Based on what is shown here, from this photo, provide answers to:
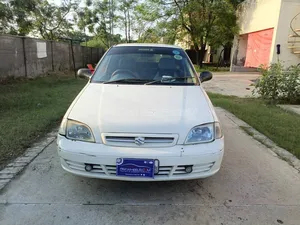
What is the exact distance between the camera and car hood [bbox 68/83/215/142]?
229 centimetres

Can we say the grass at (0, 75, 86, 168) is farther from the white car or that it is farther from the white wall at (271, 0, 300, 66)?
the white wall at (271, 0, 300, 66)

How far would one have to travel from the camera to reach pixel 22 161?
314 cm

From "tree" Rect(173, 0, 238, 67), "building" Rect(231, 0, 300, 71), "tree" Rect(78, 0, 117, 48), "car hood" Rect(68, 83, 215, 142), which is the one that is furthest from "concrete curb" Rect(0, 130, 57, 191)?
"tree" Rect(78, 0, 117, 48)

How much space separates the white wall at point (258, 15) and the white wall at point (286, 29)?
0.28 metres

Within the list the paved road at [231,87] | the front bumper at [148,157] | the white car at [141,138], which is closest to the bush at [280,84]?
the paved road at [231,87]

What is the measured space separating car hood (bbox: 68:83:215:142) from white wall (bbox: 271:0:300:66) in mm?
11196

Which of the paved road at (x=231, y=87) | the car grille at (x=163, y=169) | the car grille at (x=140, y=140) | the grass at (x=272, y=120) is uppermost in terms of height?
the car grille at (x=140, y=140)

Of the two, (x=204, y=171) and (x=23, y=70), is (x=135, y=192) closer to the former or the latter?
(x=204, y=171)

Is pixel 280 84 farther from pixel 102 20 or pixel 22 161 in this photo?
pixel 102 20

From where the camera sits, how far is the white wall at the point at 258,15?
1286 cm

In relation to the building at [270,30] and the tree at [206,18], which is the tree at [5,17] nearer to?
the tree at [206,18]

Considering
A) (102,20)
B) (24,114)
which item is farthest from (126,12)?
(24,114)

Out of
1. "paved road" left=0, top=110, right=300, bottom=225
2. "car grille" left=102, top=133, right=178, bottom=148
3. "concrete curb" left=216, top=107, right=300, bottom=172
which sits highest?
"car grille" left=102, top=133, right=178, bottom=148

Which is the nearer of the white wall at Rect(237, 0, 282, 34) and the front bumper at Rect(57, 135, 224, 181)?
the front bumper at Rect(57, 135, 224, 181)
